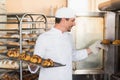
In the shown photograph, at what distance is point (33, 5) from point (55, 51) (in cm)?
354

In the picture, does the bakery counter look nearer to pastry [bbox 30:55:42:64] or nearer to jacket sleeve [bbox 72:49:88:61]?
jacket sleeve [bbox 72:49:88:61]

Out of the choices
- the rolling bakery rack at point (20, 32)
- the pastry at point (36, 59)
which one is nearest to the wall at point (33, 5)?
the rolling bakery rack at point (20, 32)

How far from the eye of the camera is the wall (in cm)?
569

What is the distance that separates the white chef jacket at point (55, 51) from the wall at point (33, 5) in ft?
11.0

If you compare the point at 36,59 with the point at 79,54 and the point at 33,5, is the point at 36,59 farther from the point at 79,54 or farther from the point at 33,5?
the point at 33,5

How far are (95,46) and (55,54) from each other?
45 cm

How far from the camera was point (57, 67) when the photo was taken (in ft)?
7.72

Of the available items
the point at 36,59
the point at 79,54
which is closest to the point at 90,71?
the point at 79,54

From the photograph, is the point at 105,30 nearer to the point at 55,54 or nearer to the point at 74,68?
the point at 74,68

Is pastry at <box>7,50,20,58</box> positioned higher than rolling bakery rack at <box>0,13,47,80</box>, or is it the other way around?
rolling bakery rack at <box>0,13,47,80</box>

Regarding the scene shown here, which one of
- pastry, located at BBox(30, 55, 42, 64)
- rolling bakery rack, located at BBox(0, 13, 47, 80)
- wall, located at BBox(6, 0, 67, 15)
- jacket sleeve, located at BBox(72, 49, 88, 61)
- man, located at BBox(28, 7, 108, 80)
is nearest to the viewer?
pastry, located at BBox(30, 55, 42, 64)

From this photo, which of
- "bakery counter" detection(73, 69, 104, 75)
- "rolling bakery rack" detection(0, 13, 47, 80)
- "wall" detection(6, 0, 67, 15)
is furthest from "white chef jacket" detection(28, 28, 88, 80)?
"wall" detection(6, 0, 67, 15)

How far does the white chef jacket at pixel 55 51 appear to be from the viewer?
2.34 m

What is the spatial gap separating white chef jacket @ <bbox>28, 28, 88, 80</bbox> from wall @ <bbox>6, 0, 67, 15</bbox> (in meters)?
3.35
